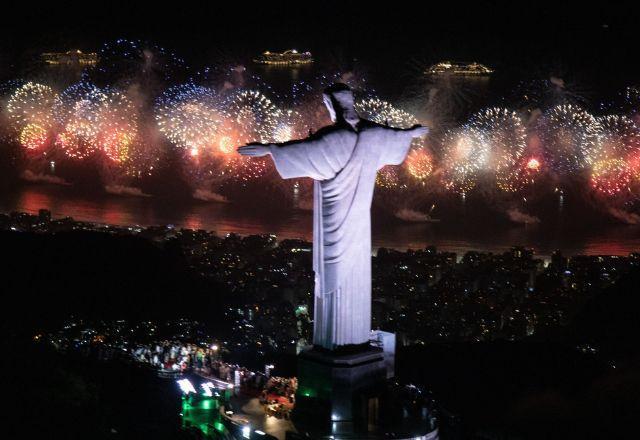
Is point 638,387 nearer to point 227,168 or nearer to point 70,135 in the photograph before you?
point 227,168

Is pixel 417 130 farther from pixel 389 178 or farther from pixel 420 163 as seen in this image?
pixel 389 178

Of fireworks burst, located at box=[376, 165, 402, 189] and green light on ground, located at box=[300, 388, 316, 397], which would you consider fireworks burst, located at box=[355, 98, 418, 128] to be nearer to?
fireworks burst, located at box=[376, 165, 402, 189]

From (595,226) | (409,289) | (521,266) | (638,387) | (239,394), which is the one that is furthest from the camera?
(595,226)

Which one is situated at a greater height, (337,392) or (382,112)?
(382,112)

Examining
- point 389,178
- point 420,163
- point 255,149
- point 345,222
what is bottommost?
point 345,222

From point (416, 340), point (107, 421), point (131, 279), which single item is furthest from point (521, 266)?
point (107, 421)

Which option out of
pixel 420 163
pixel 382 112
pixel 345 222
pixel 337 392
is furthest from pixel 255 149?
pixel 420 163

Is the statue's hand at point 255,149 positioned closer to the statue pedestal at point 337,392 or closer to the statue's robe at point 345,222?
the statue's robe at point 345,222
